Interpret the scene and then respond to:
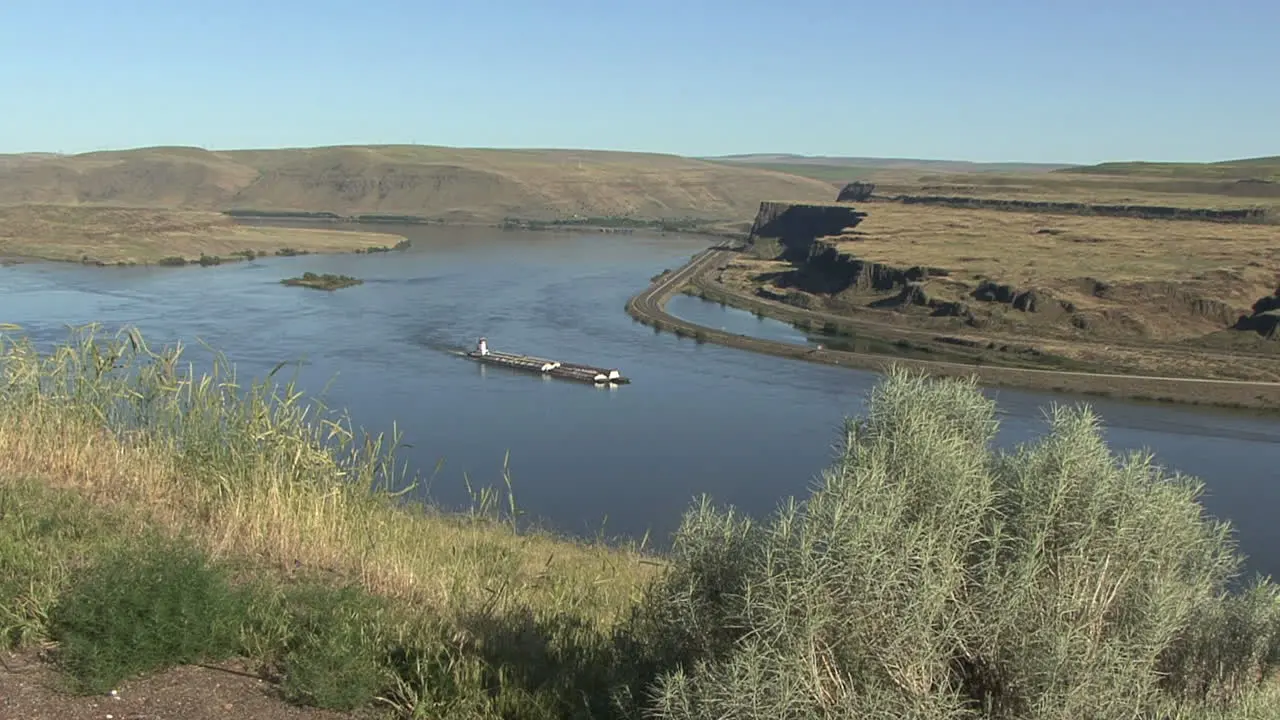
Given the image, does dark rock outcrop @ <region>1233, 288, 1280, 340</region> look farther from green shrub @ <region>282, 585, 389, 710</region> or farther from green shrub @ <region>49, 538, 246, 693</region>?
green shrub @ <region>49, 538, 246, 693</region>

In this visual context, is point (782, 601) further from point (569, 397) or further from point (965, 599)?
point (569, 397)

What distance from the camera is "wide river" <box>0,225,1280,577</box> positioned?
20453 millimetres

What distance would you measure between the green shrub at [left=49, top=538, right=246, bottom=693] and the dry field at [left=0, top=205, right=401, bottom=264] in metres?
55.0

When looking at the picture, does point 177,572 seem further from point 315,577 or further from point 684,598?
point 684,598

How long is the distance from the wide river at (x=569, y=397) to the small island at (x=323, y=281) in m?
0.76

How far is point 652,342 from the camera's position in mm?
37625

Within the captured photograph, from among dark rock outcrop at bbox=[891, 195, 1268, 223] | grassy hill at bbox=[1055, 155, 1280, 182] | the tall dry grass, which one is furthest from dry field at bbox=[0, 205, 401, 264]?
grassy hill at bbox=[1055, 155, 1280, 182]

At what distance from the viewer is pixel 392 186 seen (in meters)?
116

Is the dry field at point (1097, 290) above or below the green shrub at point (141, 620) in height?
below

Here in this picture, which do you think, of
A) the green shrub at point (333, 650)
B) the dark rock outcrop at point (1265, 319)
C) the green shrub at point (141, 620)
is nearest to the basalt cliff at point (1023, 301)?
the dark rock outcrop at point (1265, 319)

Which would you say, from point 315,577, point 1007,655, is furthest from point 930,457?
point 315,577

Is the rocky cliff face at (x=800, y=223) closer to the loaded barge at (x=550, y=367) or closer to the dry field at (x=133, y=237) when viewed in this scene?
the dry field at (x=133, y=237)

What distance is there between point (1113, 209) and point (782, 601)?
209 ft

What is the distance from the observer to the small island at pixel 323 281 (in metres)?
48.0
